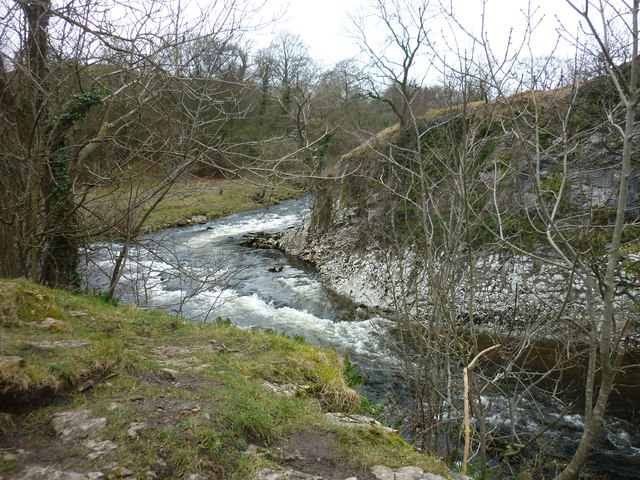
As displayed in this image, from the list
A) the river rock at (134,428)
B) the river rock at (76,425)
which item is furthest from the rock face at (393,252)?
the river rock at (76,425)

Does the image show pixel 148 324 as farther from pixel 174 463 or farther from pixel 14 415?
pixel 174 463

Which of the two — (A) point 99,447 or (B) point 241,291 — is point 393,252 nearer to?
(B) point 241,291

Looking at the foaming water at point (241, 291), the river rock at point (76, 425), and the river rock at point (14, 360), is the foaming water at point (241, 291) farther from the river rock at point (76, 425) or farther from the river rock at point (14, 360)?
the river rock at point (76, 425)

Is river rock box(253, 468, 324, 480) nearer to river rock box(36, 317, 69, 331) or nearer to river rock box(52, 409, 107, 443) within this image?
river rock box(52, 409, 107, 443)

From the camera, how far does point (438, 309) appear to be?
4656 millimetres

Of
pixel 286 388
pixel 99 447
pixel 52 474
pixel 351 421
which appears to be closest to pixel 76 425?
pixel 99 447

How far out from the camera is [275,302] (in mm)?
11352

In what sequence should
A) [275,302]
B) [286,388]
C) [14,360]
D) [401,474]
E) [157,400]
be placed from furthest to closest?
[275,302]
[286,388]
[157,400]
[14,360]
[401,474]

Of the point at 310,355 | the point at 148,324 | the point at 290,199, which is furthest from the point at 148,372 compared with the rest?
the point at 290,199

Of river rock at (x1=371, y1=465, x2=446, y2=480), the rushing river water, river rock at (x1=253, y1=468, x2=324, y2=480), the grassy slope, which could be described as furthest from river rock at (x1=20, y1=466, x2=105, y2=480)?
the rushing river water

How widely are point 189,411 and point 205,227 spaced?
57.4 ft

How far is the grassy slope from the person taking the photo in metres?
2.46

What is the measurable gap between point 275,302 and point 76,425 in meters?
8.78

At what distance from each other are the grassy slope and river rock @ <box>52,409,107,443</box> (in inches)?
1.8
